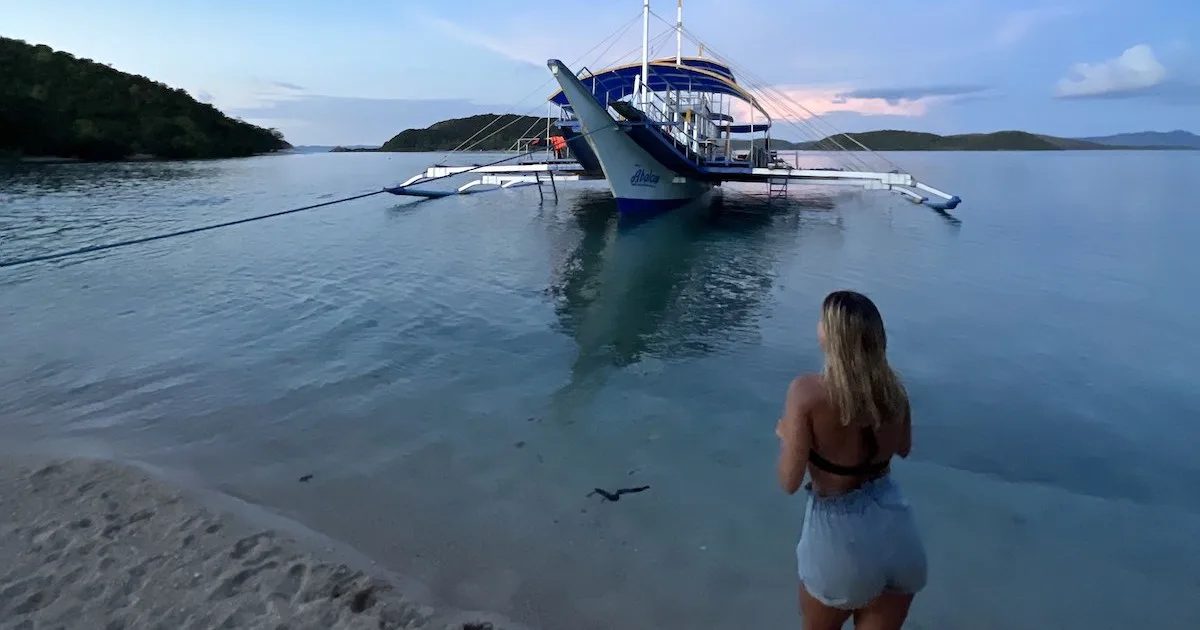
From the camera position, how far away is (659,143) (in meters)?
23.5

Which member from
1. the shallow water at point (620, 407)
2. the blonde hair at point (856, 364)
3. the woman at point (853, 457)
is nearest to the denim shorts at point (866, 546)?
the woman at point (853, 457)

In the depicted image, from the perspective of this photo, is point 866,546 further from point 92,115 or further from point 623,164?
point 92,115

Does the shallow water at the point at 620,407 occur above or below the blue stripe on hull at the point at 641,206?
below

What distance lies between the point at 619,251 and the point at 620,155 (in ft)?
23.5

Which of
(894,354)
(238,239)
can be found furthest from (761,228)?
(238,239)

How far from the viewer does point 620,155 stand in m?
23.9

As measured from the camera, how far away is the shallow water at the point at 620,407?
4.26 meters

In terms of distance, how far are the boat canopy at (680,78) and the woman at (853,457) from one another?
25939 millimetres

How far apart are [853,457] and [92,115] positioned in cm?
9272

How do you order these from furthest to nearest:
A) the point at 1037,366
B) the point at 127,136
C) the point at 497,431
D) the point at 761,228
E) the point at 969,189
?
the point at 127,136, the point at 969,189, the point at 761,228, the point at 1037,366, the point at 497,431

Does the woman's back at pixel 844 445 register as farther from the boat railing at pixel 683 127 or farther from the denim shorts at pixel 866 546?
the boat railing at pixel 683 127

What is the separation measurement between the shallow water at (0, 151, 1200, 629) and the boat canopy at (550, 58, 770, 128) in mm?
13328

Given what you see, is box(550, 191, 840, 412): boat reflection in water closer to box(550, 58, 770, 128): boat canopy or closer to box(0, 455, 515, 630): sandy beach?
box(0, 455, 515, 630): sandy beach

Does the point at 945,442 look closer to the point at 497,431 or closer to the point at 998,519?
the point at 998,519
